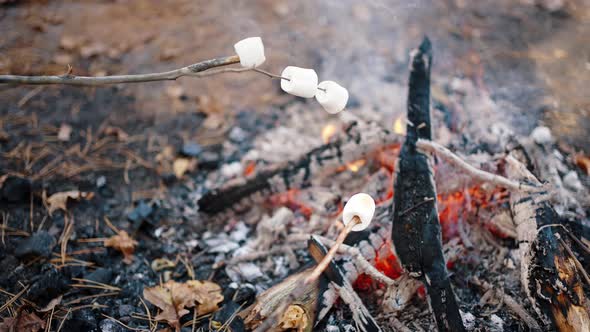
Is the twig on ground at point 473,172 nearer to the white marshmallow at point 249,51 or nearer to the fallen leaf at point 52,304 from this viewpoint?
the white marshmallow at point 249,51

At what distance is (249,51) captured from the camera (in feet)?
4.35

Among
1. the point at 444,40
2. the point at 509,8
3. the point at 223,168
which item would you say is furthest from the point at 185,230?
the point at 509,8

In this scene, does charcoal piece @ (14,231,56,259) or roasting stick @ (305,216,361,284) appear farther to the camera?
charcoal piece @ (14,231,56,259)

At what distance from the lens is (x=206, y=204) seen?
7.94ft

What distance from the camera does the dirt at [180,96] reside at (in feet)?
7.20

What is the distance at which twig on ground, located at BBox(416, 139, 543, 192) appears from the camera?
6.13 feet

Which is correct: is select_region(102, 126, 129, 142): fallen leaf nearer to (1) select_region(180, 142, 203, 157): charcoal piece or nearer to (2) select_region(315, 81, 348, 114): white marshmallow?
(1) select_region(180, 142, 203, 157): charcoal piece

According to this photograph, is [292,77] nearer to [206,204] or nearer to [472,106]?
[206,204]

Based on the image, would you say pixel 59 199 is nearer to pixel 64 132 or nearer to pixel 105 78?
pixel 64 132

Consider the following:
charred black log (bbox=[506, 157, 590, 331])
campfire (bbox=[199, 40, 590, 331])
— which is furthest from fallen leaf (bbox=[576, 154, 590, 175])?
charred black log (bbox=[506, 157, 590, 331])

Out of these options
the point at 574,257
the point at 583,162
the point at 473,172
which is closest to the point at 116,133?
the point at 473,172

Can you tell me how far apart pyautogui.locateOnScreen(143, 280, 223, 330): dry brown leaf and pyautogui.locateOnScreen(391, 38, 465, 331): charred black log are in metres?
0.95

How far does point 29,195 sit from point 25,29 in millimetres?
1913

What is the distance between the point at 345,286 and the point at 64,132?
2.36m
